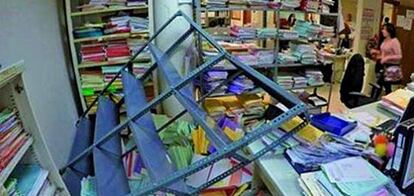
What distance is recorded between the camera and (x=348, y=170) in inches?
65.6

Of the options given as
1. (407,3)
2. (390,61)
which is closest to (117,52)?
(390,61)

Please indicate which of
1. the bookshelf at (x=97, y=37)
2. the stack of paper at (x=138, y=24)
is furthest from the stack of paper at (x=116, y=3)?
the stack of paper at (x=138, y=24)

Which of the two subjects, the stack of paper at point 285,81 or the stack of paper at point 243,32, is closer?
the stack of paper at point 243,32

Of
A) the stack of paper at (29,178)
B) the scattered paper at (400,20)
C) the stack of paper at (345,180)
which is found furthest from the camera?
the scattered paper at (400,20)

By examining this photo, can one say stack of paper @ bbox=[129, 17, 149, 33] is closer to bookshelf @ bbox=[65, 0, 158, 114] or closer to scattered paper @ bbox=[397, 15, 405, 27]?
bookshelf @ bbox=[65, 0, 158, 114]

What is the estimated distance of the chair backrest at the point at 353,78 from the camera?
4.77 metres

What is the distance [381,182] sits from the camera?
5.16 ft

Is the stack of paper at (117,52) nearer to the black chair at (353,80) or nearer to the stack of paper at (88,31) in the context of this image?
the stack of paper at (88,31)

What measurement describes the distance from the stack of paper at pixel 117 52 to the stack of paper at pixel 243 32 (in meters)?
1.01

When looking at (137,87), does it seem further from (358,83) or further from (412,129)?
(358,83)

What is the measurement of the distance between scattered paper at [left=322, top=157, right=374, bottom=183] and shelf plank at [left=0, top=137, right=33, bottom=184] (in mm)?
1239

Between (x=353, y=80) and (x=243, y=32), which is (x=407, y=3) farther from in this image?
(x=243, y=32)

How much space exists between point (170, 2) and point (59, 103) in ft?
4.10

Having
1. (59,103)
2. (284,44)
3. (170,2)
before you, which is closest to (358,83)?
(284,44)
